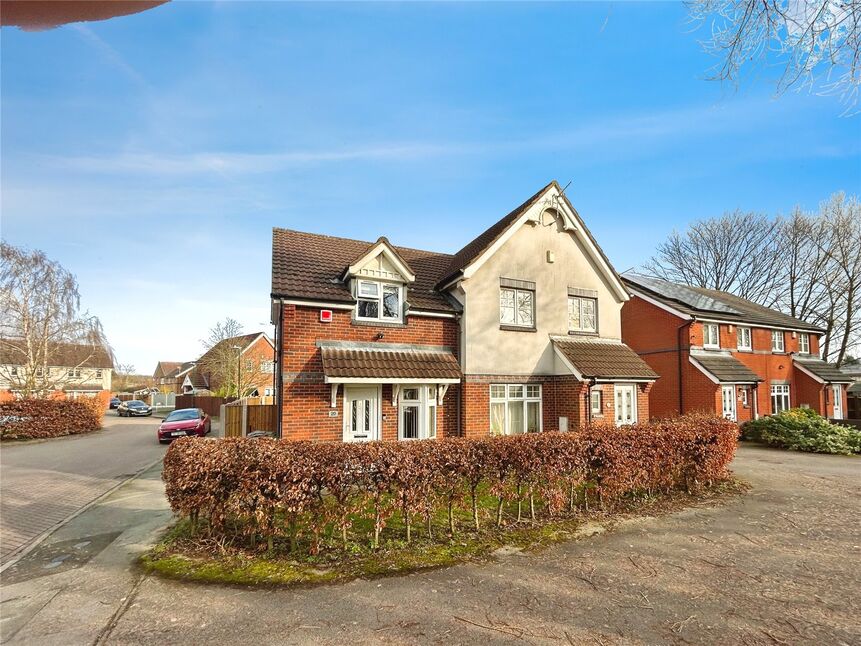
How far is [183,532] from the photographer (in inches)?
281

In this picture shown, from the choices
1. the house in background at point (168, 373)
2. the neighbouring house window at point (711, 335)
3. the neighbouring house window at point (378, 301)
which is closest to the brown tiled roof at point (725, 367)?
the neighbouring house window at point (711, 335)

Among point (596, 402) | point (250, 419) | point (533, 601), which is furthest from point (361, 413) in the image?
point (533, 601)

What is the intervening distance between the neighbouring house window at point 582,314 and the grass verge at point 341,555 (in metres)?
8.58

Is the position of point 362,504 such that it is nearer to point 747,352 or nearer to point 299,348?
point 299,348

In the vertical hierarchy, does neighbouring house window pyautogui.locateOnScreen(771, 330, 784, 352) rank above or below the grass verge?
above

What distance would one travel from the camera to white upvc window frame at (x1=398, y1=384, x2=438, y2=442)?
12648 mm

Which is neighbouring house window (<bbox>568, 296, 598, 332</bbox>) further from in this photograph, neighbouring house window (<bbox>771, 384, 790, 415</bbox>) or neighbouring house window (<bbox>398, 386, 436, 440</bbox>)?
neighbouring house window (<bbox>771, 384, 790, 415</bbox>)

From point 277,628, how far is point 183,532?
335 centimetres

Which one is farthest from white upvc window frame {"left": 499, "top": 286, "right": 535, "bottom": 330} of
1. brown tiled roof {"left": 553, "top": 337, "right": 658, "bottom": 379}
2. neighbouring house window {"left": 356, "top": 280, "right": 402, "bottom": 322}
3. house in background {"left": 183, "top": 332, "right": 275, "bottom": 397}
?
house in background {"left": 183, "top": 332, "right": 275, "bottom": 397}

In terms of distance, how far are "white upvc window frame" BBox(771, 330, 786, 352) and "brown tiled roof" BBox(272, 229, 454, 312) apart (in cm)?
1981

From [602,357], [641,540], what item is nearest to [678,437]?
[641,540]

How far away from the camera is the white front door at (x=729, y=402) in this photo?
20.3m

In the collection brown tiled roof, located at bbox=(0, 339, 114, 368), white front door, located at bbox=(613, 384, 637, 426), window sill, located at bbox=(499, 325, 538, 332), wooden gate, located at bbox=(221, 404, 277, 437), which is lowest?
wooden gate, located at bbox=(221, 404, 277, 437)

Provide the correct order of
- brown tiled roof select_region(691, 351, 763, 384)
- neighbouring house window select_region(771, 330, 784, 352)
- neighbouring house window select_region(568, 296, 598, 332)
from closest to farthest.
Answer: neighbouring house window select_region(568, 296, 598, 332) < brown tiled roof select_region(691, 351, 763, 384) < neighbouring house window select_region(771, 330, 784, 352)
